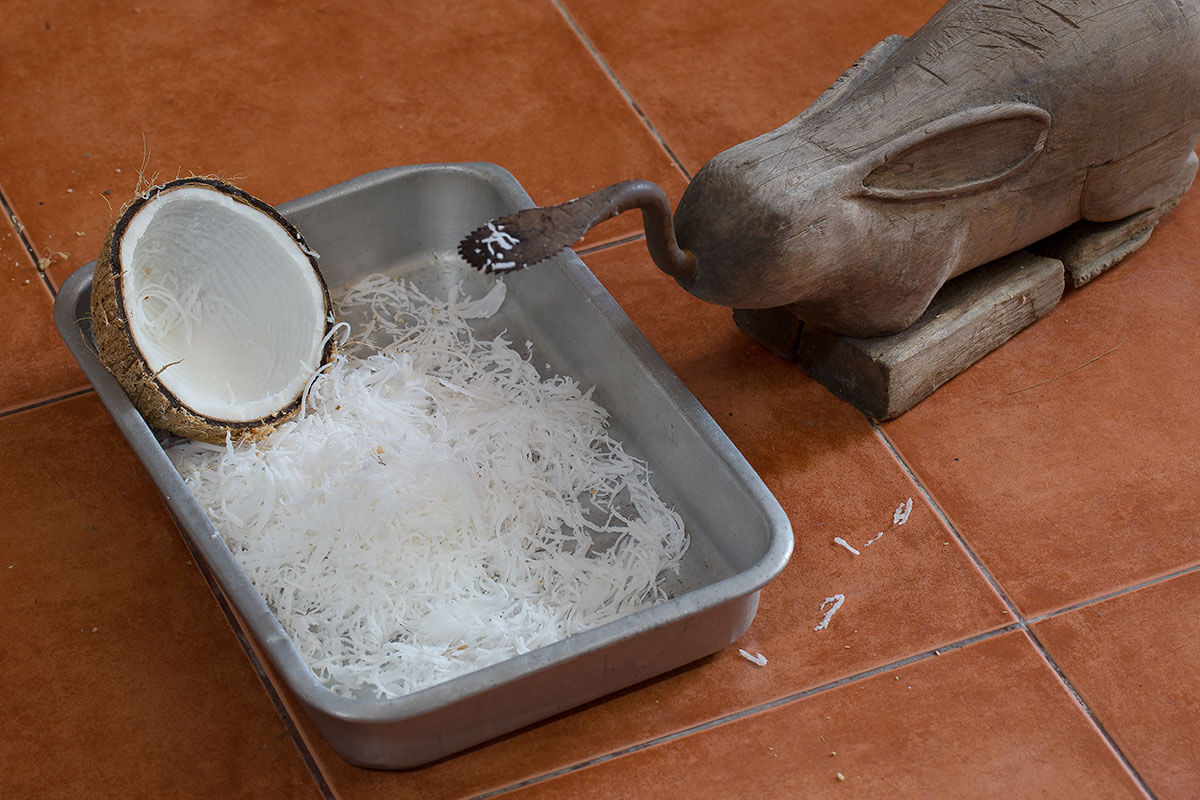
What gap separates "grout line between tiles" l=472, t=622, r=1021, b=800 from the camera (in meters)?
1.19

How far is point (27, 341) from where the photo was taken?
5.13 feet

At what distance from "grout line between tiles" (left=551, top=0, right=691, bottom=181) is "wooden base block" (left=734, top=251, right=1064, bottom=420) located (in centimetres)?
34

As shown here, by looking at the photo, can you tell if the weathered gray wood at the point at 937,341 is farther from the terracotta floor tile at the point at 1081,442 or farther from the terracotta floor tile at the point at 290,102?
the terracotta floor tile at the point at 290,102

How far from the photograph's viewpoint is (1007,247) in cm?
146

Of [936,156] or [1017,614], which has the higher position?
[936,156]

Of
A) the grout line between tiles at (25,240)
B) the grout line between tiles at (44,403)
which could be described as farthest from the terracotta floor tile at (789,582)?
the grout line between tiles at (25,240)

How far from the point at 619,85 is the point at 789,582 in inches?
33.6

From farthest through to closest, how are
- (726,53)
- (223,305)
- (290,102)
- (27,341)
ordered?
1. (726,53)
2. (290,102)
3. (27,341)
4. (223,305)

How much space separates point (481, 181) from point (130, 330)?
17.0 inches

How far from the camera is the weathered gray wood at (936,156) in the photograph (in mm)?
1260

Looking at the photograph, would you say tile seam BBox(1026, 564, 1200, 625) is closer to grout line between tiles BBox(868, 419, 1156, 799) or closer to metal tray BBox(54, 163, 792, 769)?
grout line between tiles BBox(868, 419, 1156, 799)

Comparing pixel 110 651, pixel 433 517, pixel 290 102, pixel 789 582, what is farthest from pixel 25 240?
pixel 789 582

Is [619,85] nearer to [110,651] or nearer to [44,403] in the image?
[44,403]

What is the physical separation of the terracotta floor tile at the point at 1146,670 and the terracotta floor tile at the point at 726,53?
784 mm
